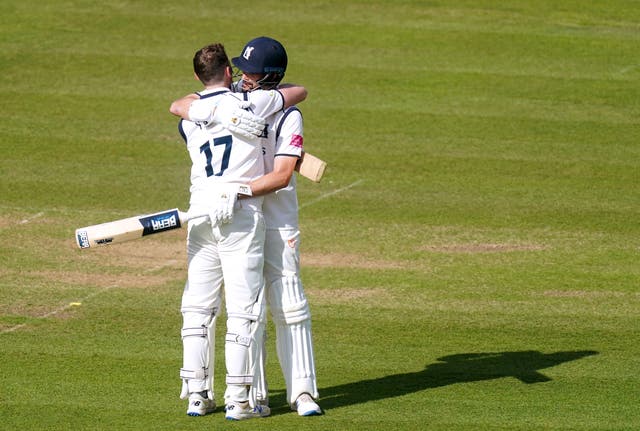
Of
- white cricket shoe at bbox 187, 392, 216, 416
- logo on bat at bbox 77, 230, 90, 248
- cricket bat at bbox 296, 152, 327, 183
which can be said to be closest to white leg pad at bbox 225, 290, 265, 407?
white cricket shoe at bbox 187, 392, 216, 416

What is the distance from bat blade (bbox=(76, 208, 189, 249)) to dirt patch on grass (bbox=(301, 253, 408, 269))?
12.9ft

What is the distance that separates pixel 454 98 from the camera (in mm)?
15578

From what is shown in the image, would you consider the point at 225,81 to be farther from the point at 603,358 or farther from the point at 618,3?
the point at 618,3

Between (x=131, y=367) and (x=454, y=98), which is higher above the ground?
(x=454, y=98)

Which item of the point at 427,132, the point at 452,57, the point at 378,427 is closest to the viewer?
the point at 378,427

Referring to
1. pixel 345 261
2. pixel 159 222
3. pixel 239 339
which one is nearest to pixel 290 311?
pixel 239 339

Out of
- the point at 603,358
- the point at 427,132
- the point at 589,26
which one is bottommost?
the point at 603,358

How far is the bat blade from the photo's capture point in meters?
7.03

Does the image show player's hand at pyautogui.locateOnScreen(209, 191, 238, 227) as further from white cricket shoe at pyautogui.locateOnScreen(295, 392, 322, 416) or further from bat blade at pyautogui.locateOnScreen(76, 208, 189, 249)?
white cricket shoe at pyautogui.locateOnScreen(295, 392, 322, 416)

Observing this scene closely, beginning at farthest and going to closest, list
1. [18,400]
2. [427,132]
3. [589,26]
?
[589,26] < [427,132] < [18,400]

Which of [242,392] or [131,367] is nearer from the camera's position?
[242,392]

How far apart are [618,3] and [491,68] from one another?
149 inches

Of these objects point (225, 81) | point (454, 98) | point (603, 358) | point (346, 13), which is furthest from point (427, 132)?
point (225, 81)

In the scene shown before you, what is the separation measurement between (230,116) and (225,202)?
50 cm
